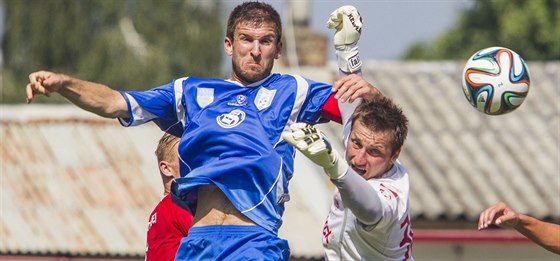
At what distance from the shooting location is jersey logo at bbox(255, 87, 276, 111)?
24.7 feet

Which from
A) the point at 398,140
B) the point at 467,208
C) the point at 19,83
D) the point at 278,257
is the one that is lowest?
the point at 19,83

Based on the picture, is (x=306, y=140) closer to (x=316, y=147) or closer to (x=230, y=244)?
(x=316, y=147)

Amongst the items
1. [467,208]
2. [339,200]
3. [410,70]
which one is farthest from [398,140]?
[410,70]

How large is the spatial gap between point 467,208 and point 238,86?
1058cm

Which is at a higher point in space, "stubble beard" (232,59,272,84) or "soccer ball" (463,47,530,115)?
"stubble beard" (232,59,272,84)

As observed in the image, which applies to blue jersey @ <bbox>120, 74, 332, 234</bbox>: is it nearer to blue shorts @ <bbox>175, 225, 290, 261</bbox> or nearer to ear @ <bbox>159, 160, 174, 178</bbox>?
blue shorts @ <bbox>175, 225, 290, 261</bbox>

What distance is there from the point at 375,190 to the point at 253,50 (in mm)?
1113

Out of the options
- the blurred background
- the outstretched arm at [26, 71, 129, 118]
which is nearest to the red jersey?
the outstretched arm at [26, 71, 129, 118]

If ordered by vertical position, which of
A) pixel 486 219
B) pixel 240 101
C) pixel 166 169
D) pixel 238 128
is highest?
pixel 240 101

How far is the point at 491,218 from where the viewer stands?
23.2 feet

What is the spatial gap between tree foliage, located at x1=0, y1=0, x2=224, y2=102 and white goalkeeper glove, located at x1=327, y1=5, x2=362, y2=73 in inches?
1178

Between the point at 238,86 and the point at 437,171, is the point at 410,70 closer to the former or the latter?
the point at 437,171

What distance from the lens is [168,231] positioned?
827cm

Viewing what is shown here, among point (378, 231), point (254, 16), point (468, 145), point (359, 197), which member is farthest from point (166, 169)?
point (468, 145)
